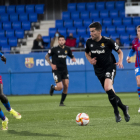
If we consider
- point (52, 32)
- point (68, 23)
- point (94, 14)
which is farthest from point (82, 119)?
point (94, 14)

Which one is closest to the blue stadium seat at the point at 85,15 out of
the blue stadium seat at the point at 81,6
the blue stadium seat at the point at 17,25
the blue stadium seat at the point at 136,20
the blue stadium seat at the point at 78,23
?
the blue stadium seat at the point at 78,23

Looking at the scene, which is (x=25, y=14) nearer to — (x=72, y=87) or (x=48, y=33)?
(x=48, y=33)

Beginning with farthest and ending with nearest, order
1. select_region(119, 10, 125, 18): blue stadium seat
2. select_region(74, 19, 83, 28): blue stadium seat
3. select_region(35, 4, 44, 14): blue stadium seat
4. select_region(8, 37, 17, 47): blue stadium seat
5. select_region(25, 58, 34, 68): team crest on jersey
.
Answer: select_region(35, 4, 44, 14): blue stadium seat, select_region(119, 10, 125, 18): blue stadium seat, select_region(74, 19, 83, 28): blue stadium seat, select_region(8, 37, 17, 47): blue stadium seat, select_region(25, 58, 34, 68): team crest on jersey

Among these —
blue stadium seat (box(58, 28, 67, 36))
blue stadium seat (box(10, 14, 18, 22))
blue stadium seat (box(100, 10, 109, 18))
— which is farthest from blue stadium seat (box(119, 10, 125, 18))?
blue stadium seat (box(10, 14, 18, 22))

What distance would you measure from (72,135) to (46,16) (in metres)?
21.9

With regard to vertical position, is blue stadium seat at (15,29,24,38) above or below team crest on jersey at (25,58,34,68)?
above

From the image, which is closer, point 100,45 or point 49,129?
point 49,129

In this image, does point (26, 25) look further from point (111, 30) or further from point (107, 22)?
point (111, 30)

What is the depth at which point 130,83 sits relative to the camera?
751 inches

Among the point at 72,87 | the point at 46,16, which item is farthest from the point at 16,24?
the point at 72,87

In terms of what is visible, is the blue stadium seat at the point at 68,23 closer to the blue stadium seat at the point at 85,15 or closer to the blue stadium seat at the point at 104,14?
the blue stadium seat at the point at 85,15

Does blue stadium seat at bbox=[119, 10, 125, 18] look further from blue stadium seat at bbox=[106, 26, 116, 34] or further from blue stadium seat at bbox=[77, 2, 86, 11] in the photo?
blue stadium seat at bbox=[77, 2, 86, 11]

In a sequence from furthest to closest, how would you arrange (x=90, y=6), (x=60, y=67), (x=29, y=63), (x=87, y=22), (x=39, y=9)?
(x=39, y=9)
(x=90, y=6)
(x=87, y=22)
(x=29, y=63)
(x=60, y=67)

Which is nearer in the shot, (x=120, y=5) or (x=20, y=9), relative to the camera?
(x=120, y=5)
